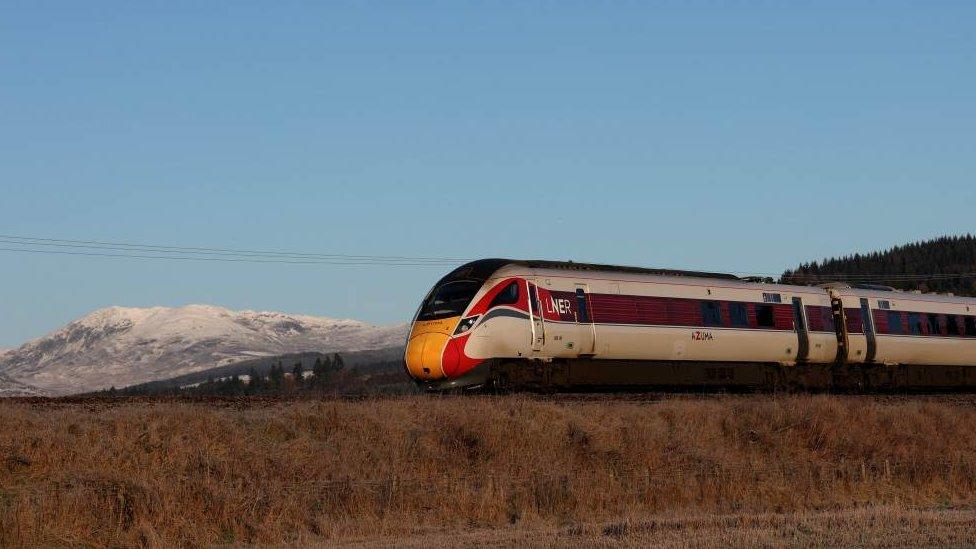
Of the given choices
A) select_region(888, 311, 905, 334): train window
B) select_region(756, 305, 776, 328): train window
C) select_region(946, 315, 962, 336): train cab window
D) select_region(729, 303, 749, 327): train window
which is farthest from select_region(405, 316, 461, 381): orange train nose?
select_region(946, 315, 962, 336): train cab window

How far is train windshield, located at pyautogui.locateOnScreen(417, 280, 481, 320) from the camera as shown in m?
30.8

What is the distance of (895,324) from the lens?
4341 cm

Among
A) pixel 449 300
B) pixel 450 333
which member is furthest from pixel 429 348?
pixel 449 300

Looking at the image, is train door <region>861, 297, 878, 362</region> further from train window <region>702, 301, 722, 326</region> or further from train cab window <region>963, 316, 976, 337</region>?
train window <region>702, 301, 722, 326</region>

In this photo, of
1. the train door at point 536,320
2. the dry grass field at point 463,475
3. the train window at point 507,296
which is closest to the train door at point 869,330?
the dry grass field at point 463,475

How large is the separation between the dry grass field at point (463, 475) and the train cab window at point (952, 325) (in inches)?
683

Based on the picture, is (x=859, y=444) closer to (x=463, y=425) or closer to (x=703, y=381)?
(x=703, y=381)

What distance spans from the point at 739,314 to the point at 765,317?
4.65ft

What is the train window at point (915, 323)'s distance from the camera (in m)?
44.1

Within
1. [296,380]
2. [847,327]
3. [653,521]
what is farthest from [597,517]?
[296,380]

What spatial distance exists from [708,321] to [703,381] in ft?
6.32

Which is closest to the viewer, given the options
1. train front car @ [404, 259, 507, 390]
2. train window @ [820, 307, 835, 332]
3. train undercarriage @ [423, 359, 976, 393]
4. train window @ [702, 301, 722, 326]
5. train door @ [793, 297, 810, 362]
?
train front car @ [404, 259, 507, 390]

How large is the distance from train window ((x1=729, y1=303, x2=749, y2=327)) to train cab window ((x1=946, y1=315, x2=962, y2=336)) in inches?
510

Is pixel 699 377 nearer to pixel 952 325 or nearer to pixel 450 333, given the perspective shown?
pixel 450 333
